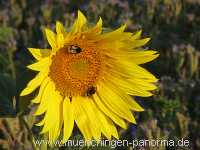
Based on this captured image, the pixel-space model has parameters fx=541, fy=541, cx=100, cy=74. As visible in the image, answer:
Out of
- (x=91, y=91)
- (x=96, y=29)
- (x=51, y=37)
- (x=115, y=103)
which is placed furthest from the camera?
(x=91, y=91)

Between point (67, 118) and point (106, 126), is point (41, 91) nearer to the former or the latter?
point (67, 118)

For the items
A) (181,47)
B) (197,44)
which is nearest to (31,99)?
(181,47)

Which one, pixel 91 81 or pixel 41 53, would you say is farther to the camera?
pixel 91 81

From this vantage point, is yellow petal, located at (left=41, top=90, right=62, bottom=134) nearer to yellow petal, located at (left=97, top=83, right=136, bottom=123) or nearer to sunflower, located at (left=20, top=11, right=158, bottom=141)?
sunflower, located at (left=20, top=11, right=158, bottom=141)

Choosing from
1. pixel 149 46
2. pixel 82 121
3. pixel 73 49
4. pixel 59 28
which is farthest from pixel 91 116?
pixel 149 46

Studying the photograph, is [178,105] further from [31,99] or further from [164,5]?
[31,99]

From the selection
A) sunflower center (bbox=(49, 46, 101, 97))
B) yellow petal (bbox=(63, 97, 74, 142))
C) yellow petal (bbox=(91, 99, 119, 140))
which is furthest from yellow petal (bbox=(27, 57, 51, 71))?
yellow petal (bbox=(91, 99, 119, 140))

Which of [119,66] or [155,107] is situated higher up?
[119,66]
